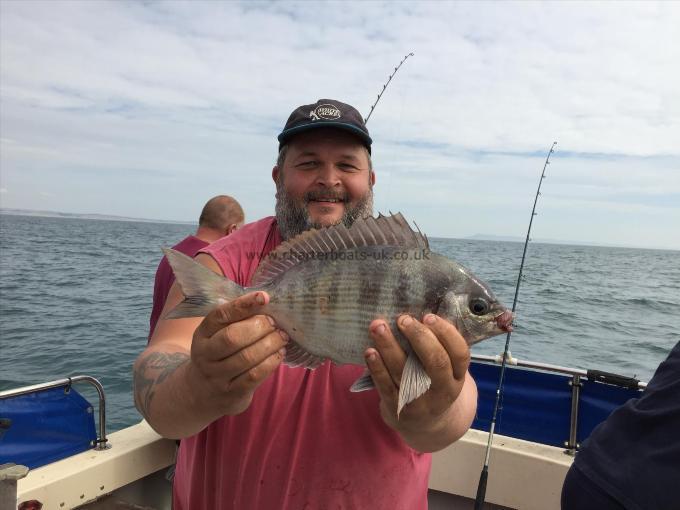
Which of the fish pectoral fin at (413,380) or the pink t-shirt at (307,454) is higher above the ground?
the fish pectoral fin at (413,380)

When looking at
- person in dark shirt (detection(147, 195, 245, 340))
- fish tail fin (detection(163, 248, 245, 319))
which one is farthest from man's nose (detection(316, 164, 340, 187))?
person in dark shirt (detection(147, 195, 245, 340))

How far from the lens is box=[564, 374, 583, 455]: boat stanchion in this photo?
4.11 m

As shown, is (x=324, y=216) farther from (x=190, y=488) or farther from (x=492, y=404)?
(x=492, y=404)

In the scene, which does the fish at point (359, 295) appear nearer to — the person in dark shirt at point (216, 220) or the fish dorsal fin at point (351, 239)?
the fish dorsal fin at point (351, 239)

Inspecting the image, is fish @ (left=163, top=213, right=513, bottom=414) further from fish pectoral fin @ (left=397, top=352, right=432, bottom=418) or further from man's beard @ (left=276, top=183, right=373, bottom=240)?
man's beard @ (left=276, top=183, right=373, bottom=240)

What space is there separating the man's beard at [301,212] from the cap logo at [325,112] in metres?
0.41

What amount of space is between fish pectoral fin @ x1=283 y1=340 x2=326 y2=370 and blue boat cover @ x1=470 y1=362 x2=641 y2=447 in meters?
2.74

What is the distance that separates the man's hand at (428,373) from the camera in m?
1.91

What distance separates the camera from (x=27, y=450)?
11.7ft

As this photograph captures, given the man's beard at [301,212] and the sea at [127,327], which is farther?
the sea at [127,327]

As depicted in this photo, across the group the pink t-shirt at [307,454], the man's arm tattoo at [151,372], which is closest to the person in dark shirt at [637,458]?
the pink t-shirt at [307,454]

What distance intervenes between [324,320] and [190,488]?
1.18m

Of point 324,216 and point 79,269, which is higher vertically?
point 324,216

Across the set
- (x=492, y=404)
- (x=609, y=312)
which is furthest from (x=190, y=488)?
(x=609, y=312)
